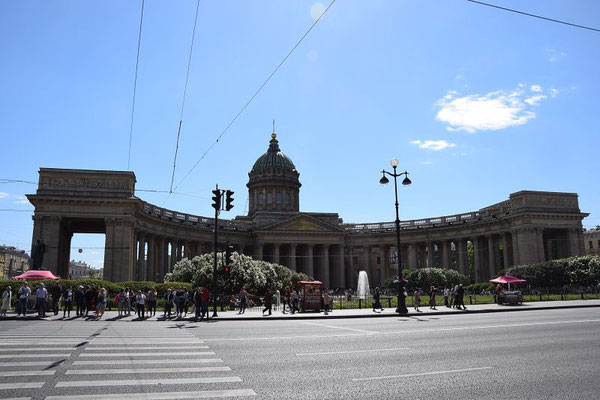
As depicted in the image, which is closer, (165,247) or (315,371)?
(315,371)

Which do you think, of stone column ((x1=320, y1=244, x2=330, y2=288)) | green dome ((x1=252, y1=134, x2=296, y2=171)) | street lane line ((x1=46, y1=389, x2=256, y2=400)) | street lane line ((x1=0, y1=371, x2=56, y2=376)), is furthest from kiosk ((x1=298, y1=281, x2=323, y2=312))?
green dome ((x1=252, y1=134, x2=296, y2=171))

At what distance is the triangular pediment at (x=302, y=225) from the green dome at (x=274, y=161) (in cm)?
1994

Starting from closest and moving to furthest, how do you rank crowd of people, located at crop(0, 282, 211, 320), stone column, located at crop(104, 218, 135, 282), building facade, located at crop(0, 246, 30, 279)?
crowd of people, located at crop(0, 282, 211, 320)
stone column, located at crop(104, 218, 135, 282)
building facade, located at crop(0, 246, 30, 279)

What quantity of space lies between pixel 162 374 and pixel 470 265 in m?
111

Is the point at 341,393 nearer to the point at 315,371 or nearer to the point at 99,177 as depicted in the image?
the point at 315,371

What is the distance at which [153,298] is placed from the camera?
30344 millimetres

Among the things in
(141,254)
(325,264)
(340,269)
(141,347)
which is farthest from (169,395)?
(340,269)

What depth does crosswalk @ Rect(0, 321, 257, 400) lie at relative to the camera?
8383 mm

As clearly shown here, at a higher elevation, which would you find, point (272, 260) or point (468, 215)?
point (468, 215)

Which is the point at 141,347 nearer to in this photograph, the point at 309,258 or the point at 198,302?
the point at 198,302

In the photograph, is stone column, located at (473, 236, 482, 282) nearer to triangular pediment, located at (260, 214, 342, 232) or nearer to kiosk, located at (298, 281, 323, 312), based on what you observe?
triangular pediment, located at (260, 214, 342, 232)

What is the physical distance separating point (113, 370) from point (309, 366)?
444 cm

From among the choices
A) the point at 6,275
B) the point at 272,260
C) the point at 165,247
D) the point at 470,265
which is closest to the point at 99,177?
the point at 165,247

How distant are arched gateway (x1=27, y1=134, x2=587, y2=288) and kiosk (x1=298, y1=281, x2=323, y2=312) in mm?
28121
